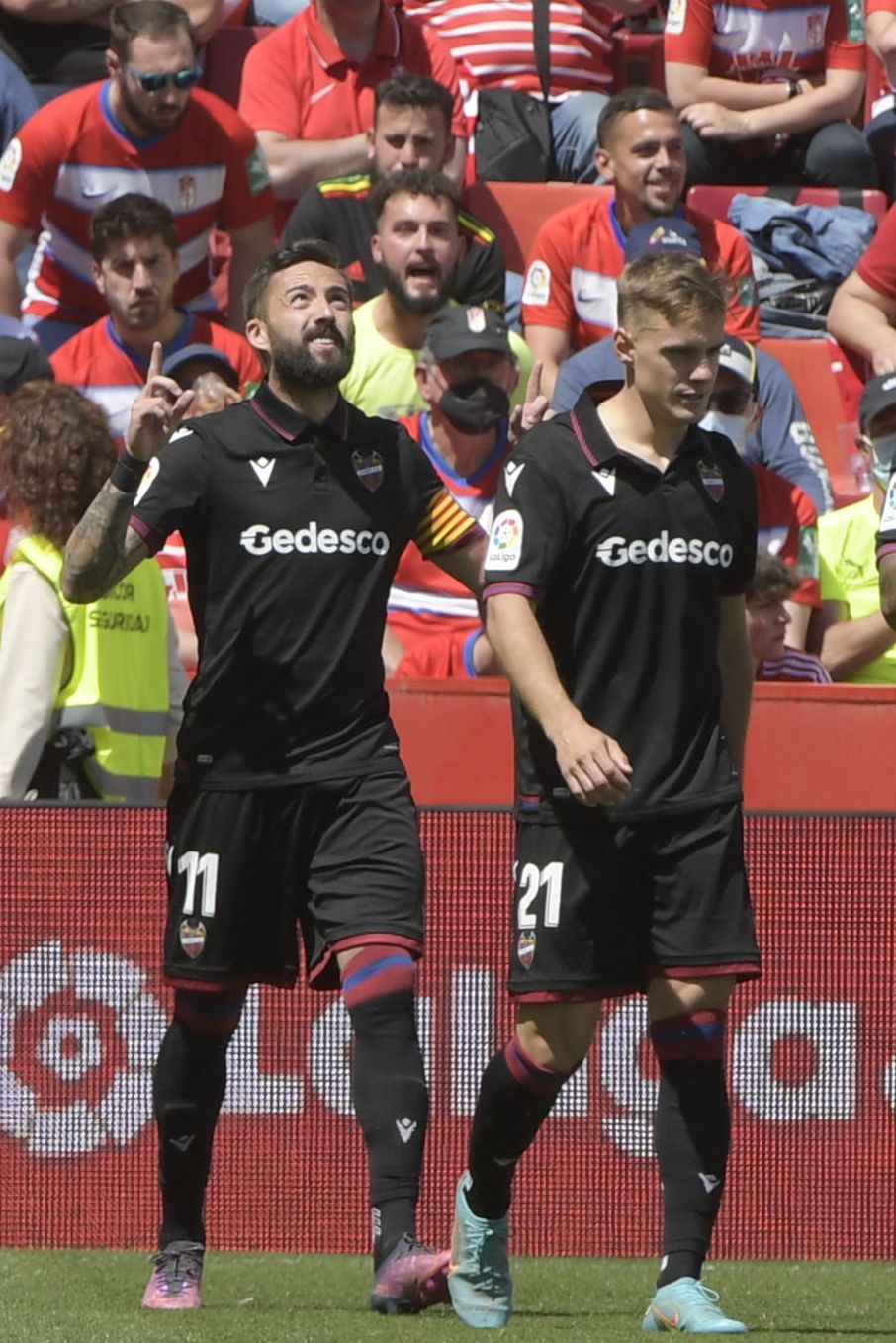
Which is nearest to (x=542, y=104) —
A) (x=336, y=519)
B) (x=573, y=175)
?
(x=573, y=175)

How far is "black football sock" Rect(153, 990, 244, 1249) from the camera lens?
5.34 meters

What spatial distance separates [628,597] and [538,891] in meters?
0.65

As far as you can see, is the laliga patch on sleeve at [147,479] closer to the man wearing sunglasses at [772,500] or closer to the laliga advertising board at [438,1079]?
the laliga advertising board at [438,1079]

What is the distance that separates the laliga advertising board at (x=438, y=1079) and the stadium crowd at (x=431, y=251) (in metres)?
0.45

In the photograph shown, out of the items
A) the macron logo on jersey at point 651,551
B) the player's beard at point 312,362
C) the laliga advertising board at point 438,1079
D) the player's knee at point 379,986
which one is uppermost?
the player's beard at point 312,362

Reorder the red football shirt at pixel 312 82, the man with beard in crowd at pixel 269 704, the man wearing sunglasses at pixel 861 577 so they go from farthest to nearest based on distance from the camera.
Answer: the red football shirt at pixel 312 82 → the man wearing sunglasses at pixel 861 577 → the man with beard in crowd at pixel 269 704

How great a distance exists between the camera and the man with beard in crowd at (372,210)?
31.8 feet

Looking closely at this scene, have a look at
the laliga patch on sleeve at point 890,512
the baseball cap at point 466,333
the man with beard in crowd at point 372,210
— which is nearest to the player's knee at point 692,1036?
the laliga patch on sleeve at point 890,512

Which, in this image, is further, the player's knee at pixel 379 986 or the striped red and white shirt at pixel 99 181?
the striped red and white shirt at pixel 99 181

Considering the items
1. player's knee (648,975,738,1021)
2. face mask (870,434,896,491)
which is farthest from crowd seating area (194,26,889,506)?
player's knee (648,975,738,1021)

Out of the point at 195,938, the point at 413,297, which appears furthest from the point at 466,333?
the point at 195,938

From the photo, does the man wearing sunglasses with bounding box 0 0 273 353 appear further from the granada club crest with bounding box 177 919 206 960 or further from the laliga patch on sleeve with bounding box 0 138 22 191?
the granada club crest with bounding box 177 919 206 960

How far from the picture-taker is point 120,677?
259 inches

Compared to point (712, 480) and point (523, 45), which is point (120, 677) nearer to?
point (712, 480)
